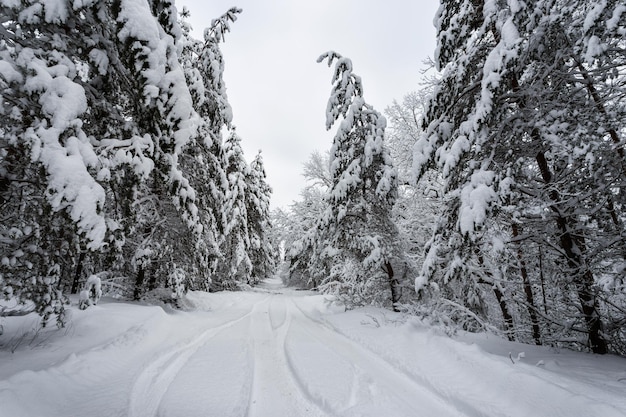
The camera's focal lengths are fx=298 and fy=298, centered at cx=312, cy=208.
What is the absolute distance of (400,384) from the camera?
4051 mm

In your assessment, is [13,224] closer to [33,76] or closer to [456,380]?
[33,76]

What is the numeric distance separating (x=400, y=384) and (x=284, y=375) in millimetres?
1636

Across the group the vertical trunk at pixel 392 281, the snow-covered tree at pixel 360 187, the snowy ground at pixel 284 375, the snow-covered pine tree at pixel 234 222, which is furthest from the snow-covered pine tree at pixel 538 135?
the snow-covered pine tree at pixel 234 222

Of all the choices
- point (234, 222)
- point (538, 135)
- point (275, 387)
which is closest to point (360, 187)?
point (538, 135)

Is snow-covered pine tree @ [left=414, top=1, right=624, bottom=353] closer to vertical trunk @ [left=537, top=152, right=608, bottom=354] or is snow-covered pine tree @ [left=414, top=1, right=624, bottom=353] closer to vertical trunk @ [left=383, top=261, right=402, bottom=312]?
vertical trunk @ [left=537, top=152, right=608, bottom=354]

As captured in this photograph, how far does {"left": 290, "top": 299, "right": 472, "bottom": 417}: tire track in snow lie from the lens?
10.8ft

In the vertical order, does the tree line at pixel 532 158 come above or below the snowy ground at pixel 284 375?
above

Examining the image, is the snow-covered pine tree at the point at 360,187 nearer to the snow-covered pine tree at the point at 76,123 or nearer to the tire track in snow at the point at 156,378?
the tire track in snow at the point at 156,378

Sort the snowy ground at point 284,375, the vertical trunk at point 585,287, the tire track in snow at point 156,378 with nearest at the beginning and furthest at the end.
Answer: the snowy ground at point 284,375
the tire track in snow at point 156,378
the vertical trunk at point 585,287

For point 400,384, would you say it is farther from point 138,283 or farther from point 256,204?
point 256,204

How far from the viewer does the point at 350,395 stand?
3.71m

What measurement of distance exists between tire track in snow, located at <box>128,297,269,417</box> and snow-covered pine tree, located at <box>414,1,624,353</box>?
174 inches

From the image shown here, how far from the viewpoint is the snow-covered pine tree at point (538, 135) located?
4141 millimetres

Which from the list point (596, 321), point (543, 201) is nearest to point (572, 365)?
point (596, 321)
